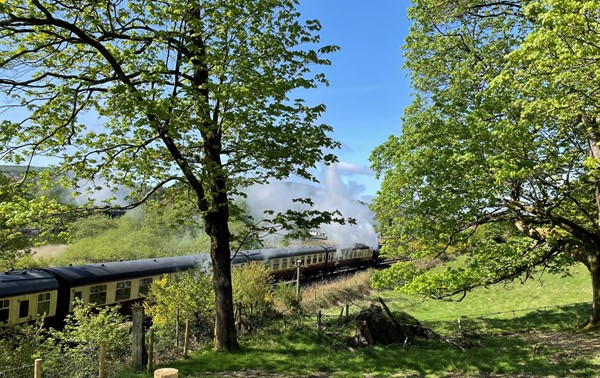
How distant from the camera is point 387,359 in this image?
10.5 m

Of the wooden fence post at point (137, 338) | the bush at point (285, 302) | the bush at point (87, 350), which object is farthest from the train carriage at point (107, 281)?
the wooden fence post at point (137, 338)

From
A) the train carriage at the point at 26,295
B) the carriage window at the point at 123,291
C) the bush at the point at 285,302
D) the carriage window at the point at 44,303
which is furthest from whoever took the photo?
the bush at the point at 285,302

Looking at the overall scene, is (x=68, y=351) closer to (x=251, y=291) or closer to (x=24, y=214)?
(x=24, y=214)

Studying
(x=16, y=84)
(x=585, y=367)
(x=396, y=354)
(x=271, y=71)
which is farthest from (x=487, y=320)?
(x=16, y=84)

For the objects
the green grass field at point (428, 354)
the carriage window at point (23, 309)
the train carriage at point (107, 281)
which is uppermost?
the train carriage at point (107, 281)

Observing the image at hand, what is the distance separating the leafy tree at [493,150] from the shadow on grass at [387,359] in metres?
2.02

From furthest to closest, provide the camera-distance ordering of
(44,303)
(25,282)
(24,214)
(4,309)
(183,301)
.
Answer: (44,303), (25,282), (183,301), (4,309), (24,214)

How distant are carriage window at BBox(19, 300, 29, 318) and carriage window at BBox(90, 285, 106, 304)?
2399 mm

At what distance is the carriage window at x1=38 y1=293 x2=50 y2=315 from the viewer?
1478 cm

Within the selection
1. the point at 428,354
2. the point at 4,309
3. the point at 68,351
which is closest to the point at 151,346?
the point at 68,351

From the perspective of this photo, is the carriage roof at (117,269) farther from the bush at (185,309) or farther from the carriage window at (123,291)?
the bush at (185,309)

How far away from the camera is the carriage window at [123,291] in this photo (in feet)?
57.5

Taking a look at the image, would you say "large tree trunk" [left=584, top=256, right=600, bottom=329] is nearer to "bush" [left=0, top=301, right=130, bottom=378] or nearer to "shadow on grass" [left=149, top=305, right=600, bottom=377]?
"shadow on grass" [left=149, top=305, right=600, bottom=377]

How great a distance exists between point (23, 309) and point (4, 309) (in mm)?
719
